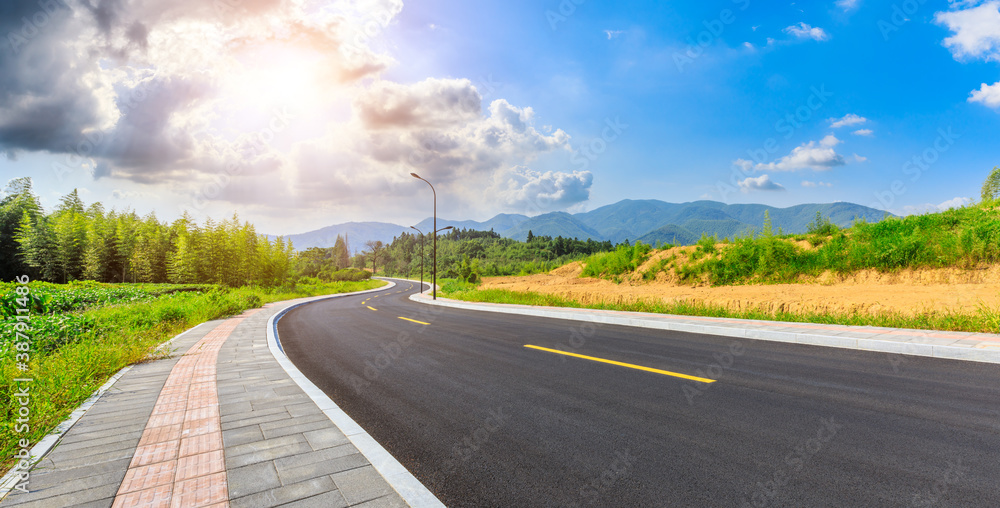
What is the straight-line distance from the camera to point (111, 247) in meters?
26.1

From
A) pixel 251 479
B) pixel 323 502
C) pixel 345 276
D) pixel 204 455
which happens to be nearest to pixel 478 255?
pixel 345 276

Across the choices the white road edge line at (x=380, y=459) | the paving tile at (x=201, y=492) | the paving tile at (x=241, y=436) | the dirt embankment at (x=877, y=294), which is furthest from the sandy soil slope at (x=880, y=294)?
the paving tile at (x=201, y=492)

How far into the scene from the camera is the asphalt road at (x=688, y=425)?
8.87ft

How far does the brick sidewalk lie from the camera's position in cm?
262

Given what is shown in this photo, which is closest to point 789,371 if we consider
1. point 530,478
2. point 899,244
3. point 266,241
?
point 530,478

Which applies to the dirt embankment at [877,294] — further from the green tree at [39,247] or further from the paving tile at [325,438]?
the green tree at [39,247]

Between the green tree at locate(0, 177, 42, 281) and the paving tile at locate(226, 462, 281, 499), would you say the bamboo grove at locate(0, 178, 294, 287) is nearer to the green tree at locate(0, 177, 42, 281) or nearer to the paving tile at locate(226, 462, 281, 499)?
the green tree at locate(0, 177, 42, 281)

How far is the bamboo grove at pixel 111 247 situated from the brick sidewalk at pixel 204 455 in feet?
88.6

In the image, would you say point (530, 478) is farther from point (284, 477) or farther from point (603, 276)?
point (603, 276)

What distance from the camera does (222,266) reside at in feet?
92.5

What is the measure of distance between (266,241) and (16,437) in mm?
36407

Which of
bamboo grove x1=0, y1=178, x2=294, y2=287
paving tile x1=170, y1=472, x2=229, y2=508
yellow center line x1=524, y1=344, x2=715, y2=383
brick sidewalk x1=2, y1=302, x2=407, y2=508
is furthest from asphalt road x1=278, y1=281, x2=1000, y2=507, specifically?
bamboo grove x1=0, y1=178, x2=294, y2=287

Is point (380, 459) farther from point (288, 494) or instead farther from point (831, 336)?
point (831, 336)

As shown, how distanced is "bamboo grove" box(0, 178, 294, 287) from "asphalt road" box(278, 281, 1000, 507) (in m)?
26.7
